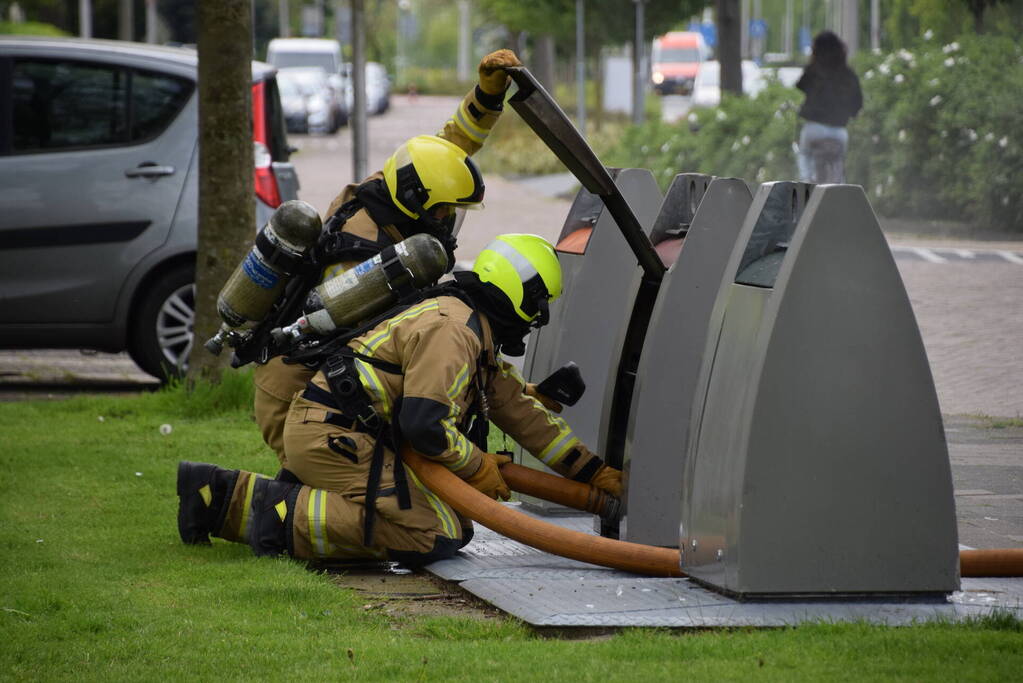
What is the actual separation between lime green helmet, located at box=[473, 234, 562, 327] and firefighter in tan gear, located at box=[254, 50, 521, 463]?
459mm

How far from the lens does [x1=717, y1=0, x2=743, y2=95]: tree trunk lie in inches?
863

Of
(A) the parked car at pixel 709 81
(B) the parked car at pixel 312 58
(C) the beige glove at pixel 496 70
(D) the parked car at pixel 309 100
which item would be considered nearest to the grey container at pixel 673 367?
(C) the beige glove at pixel 496 70

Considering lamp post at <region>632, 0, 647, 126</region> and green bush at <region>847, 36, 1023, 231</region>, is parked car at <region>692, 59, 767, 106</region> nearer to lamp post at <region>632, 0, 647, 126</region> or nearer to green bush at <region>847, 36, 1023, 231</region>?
lamp post at <region>632, 0, 647, 126</region>

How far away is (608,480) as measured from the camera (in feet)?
17.8

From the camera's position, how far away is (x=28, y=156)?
912 cm

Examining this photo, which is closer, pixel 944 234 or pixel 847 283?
pixel 847 283

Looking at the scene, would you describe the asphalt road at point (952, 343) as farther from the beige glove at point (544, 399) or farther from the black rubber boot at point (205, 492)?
the black rubber boot at point (205, 492)

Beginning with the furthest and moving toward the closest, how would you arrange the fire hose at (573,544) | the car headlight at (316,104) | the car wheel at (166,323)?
the car headlight at (316,104) < the car wheel at (166,323) < the fire hose at (573,544)

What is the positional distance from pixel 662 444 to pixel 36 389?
567 cm

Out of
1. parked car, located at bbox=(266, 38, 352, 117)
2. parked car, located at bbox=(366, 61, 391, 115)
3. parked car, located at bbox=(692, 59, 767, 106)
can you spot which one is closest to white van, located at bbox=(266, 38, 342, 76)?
parked car, located at bbox=(266, 38, 352, 117)

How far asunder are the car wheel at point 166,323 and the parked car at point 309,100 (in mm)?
29286

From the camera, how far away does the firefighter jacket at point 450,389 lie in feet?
16.1

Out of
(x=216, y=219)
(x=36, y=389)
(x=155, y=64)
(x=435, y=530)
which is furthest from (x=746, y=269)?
(x=36, y=389)

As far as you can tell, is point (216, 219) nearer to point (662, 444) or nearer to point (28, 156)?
point (28, 156)
